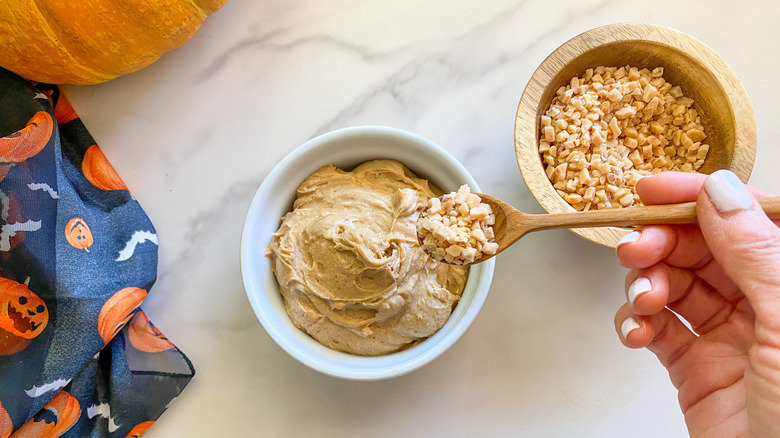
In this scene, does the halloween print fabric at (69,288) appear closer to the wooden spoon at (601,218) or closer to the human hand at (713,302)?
the wooden spoon at (601,218)

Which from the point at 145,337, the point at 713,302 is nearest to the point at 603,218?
the point at 713,302

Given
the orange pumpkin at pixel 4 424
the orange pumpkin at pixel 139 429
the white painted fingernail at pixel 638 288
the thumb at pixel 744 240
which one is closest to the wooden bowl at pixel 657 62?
the white painted fingernail at pixel 638 288

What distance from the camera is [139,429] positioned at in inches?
52.1

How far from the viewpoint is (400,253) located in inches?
44.4

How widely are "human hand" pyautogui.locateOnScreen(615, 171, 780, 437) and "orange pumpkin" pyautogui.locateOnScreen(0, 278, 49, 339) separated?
3.75ft

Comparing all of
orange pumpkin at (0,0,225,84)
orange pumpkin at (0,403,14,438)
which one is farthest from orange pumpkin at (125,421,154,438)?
orange pumpkin at (0,0,225,84)

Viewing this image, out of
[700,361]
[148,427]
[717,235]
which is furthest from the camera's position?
[148,427]

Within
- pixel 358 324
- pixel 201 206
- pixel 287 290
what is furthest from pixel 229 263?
pixel 358 324

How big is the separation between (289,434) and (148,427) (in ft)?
1.03

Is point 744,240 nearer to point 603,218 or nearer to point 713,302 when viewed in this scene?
point 603,218

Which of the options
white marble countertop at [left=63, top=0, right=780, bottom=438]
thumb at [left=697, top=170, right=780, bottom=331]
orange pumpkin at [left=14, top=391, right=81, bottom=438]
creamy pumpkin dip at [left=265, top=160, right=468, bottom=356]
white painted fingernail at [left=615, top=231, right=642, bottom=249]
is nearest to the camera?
thumb at [left=697, top=170, right=780, bottom=331]

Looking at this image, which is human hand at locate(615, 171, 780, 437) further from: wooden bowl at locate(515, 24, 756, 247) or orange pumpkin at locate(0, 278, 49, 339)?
orange pumpkin at locate(0, 278, 49, 339)

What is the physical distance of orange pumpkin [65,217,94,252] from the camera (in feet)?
4.12

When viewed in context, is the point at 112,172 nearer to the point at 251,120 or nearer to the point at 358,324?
the point at 251,120
